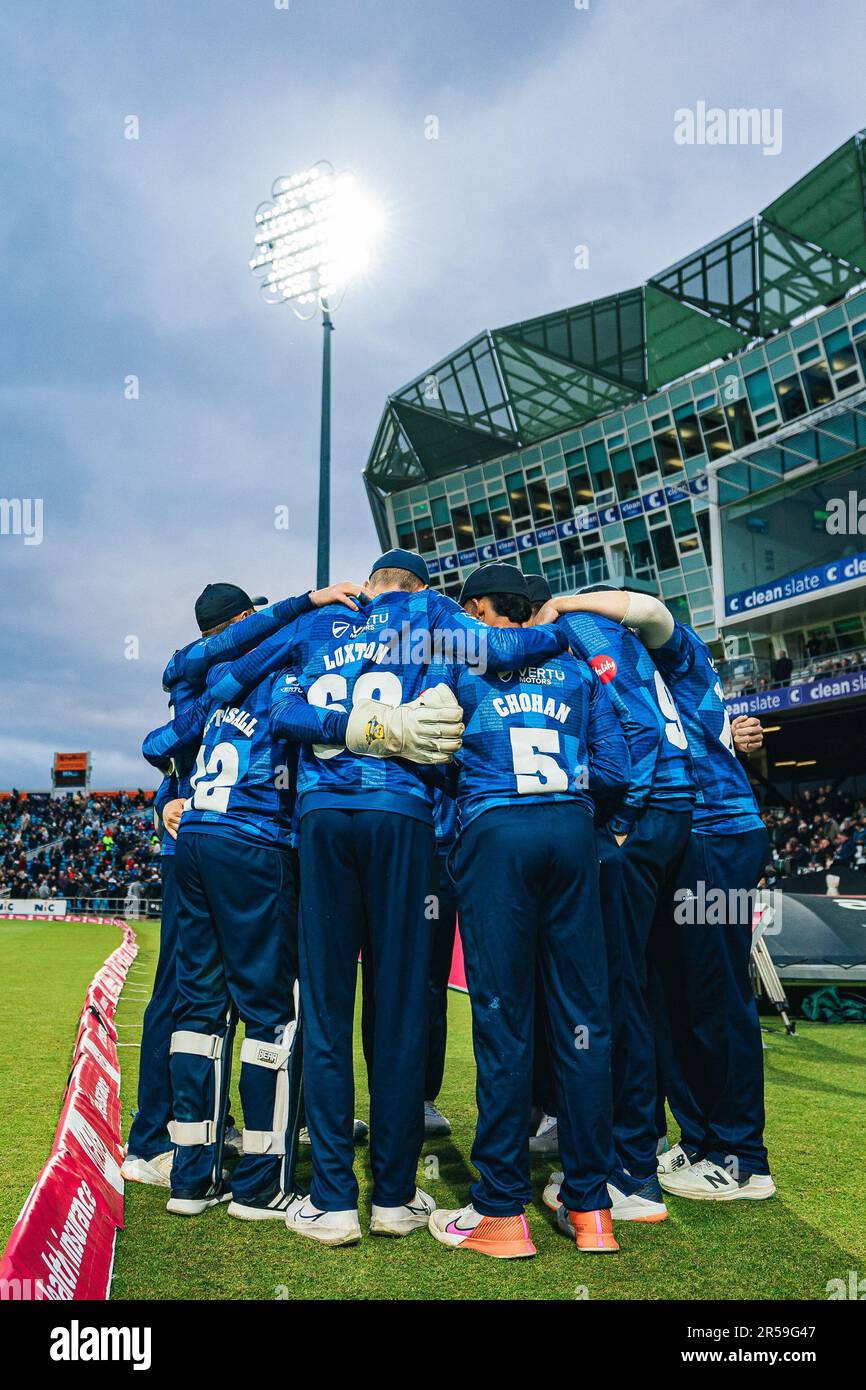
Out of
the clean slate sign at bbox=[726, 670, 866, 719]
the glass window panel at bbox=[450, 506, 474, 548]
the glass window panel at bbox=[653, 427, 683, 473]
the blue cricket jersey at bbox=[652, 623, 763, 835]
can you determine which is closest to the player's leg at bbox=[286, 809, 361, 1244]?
the blue cricket jersey at bbox=[652, 623, 763, 835]

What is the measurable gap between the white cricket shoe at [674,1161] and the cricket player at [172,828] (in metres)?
2.19

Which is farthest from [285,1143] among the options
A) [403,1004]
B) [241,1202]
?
[403,1004]

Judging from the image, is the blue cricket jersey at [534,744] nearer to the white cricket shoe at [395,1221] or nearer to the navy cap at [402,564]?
the navy cap at [402,564]

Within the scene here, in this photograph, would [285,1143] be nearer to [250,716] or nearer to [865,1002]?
[250,716]

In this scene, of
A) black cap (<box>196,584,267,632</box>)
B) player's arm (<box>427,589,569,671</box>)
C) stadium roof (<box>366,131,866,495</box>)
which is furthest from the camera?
stadium roof (<box>366,131,866,495</box>)

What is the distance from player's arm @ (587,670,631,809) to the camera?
3.64 metres

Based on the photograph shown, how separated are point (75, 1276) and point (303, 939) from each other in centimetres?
127

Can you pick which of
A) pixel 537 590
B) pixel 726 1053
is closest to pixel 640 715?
pixel 537 590

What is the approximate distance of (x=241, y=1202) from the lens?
11.1 ft

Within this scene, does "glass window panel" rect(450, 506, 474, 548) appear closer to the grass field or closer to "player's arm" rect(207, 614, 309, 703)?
the grass field

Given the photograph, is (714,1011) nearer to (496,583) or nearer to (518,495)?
(496,583)

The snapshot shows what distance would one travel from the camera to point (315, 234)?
25469 millimetres

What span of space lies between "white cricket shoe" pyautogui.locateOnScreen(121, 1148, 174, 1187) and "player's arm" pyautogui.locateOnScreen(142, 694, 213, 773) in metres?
1.78

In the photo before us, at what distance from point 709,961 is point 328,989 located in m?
1.71
